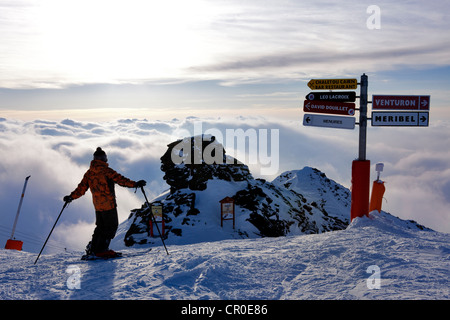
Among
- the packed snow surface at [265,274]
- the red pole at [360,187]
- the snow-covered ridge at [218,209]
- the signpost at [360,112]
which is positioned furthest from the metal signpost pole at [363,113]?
the snow-covered ridge at [218,209]

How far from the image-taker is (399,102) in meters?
8.58

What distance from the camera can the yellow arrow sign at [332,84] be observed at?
881 cm

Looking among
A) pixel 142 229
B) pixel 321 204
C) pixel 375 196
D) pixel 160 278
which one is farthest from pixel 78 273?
pixel 321 204

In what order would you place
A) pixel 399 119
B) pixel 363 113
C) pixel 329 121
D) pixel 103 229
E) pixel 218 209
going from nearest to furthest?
pixel 103 229 < pixel 399 119 < pixel 363 113 < pixel 329 121 < pixel 218 209

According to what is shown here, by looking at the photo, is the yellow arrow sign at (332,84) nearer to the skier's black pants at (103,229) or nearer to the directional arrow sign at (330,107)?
the directional arrow sign at (330,107)

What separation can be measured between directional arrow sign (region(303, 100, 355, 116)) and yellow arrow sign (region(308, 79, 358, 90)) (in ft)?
1.30

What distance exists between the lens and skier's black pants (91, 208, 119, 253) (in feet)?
23.3

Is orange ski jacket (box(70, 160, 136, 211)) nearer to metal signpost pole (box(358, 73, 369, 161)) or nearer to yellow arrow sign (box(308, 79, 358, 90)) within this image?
yellow arrow sign (box(308, 79, 358, 90))

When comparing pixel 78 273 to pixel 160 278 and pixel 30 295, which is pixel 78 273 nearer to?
pixel 30 295

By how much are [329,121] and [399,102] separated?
175 cm

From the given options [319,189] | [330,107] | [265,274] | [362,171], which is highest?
[330,107]

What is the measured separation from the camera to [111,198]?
7.07 metres

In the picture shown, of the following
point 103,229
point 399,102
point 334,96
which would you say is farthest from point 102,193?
point 399,102

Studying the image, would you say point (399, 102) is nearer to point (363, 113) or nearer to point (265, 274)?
point (363, 113)
